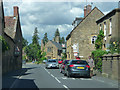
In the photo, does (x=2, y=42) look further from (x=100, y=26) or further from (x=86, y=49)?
(x=86, y=49)

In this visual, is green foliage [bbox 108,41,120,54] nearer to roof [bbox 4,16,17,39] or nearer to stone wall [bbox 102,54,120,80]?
stone wall [bbox 102,54,120,80]

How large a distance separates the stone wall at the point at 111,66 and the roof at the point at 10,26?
16.8 meters

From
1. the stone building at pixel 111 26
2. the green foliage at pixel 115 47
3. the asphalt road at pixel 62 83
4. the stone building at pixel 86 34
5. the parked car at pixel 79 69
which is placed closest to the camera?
the asphalt road at pixel 62 83

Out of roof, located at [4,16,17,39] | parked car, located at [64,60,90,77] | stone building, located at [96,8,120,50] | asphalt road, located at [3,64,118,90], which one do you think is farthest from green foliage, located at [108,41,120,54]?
roof, located at [4,16,17,39]

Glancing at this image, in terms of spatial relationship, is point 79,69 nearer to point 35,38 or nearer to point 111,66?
point 111,66

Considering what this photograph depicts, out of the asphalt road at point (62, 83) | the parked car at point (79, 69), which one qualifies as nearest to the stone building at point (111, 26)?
the parked car at point (79, 69)

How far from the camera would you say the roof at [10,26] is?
31.5m

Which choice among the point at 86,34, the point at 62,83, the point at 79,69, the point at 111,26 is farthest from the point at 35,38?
the point at 62,83

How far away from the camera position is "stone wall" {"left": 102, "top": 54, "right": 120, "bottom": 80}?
569 inches

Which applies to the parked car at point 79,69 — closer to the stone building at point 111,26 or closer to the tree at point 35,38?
the stone building at point 111,26

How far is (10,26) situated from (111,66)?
2095 centimetres

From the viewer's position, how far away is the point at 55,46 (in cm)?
8881

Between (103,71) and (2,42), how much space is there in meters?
9.31

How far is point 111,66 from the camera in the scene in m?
16.1
